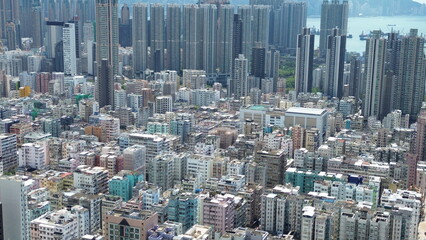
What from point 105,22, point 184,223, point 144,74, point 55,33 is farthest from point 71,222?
point 55,33

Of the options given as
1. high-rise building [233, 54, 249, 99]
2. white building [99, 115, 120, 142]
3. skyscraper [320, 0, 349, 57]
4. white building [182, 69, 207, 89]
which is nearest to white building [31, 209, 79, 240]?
white building [99, 115, 120, 142]

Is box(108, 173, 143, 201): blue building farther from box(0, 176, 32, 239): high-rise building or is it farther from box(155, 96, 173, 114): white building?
box(155, 96, 173, 114): white building

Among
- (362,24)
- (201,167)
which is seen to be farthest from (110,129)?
(362,24)

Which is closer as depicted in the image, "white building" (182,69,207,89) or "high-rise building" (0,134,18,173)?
"high-rise building" (0,134,18,173)

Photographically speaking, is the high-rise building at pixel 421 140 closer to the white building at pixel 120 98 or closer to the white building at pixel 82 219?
the white building at pixel 82 219

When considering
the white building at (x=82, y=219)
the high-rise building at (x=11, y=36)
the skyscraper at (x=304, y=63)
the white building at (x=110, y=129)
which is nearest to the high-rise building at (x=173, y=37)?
the skyscraper at (x=304, y=63)
